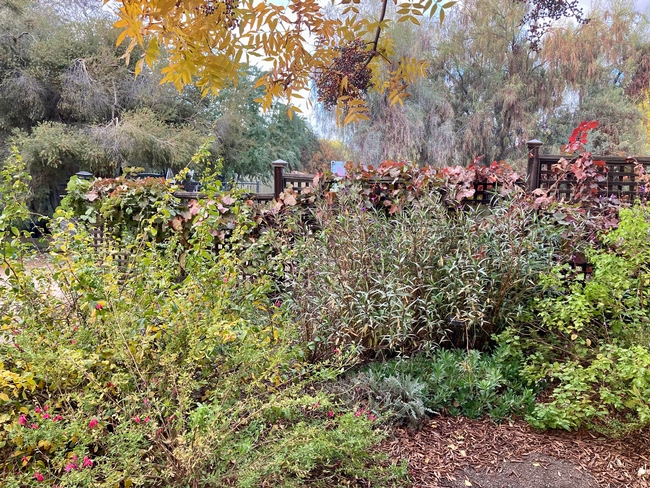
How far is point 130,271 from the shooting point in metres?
1.43

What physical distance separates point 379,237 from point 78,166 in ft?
25.9

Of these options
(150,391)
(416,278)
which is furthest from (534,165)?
(150,391)

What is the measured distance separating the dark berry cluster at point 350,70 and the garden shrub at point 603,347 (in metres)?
1.05

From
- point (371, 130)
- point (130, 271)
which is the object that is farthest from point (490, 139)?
point (130, 271)

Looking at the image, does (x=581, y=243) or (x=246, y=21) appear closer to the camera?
(x=246, y=21)

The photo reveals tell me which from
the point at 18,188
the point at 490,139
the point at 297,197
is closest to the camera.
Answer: the point at 18,188

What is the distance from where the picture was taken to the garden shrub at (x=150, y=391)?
0.93 meters

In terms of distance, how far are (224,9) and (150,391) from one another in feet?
2.97

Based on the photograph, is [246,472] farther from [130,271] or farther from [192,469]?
[130,271]

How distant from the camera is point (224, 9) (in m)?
0.95

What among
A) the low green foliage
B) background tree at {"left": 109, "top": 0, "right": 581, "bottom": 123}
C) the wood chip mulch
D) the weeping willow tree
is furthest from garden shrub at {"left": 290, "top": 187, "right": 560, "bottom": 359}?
the weeping willow tree

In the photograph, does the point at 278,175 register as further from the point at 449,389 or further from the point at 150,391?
the point at 150,391

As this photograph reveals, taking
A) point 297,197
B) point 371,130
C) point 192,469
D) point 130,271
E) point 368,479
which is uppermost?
point 371,130

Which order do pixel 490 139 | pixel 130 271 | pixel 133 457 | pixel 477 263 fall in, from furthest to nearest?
pixel 490 139 → pixel 477 263 → pixel 130 271 → pixel 133 457
